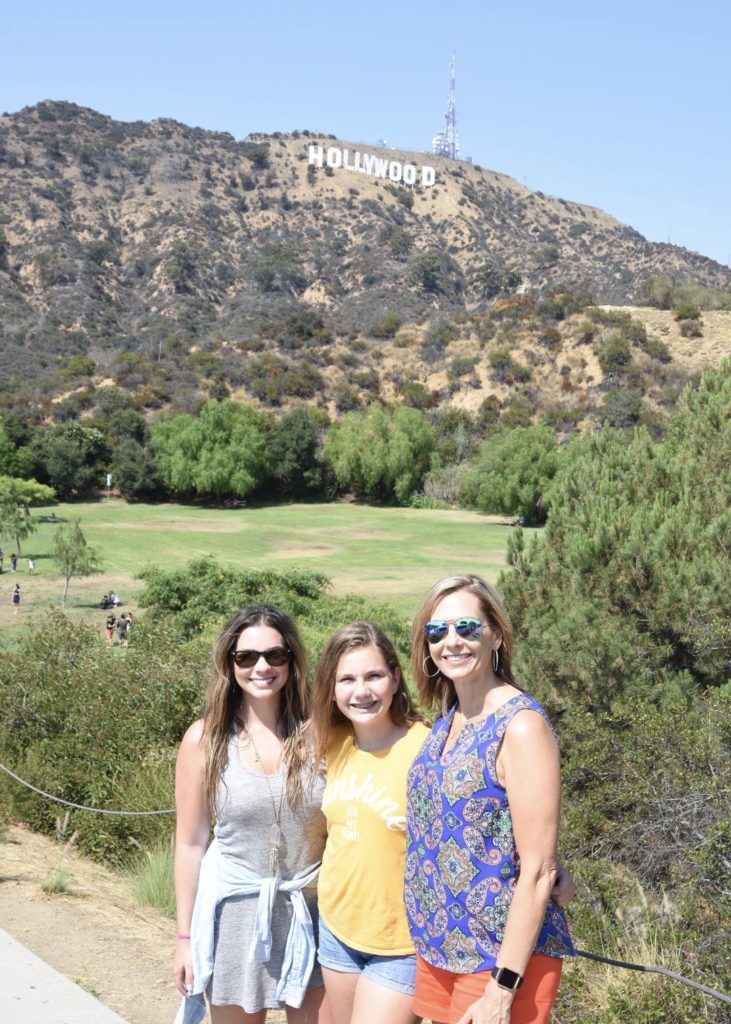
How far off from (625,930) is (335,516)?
184ft

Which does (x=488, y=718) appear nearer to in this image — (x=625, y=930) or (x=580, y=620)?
(x=625, y=930)

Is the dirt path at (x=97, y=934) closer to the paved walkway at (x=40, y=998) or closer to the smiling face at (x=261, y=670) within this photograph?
the paved walkway at (x=40, y=998)

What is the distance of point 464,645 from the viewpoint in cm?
311

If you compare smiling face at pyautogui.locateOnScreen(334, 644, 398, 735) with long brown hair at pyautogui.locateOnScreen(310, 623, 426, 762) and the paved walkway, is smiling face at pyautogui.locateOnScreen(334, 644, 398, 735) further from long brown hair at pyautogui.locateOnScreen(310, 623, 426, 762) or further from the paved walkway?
the paved walkway

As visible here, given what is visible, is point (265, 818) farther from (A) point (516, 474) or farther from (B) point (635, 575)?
(A) point (516, 474)

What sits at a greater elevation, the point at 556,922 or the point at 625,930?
the point at 556,922

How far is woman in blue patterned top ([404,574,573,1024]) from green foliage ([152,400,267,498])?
60886 millimetres

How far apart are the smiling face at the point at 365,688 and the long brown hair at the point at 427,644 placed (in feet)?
0.37

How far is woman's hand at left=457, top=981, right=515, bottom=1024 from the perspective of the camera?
2811 mm

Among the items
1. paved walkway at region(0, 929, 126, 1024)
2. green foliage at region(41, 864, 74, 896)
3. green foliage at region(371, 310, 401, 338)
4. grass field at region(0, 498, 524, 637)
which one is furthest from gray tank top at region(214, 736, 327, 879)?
green foliage at region(371, 310, 401, 338)

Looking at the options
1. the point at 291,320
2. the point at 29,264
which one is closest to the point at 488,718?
the point at 291,320

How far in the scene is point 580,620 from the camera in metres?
12.9

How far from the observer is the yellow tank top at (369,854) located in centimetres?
325

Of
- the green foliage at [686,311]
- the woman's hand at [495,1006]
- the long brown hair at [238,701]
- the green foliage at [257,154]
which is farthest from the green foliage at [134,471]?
the green foliage at [257,154]
